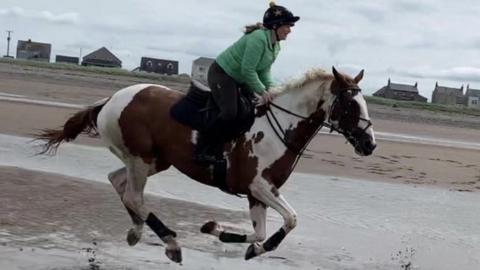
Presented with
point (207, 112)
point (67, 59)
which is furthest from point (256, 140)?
point (67, 59)

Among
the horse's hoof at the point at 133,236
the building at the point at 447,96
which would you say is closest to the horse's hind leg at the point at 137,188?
the horse's hoof at the point at 133,236

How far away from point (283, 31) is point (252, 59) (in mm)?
407

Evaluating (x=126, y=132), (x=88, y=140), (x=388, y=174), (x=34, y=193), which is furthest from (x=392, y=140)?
(x=126, y=132)

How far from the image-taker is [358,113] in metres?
7.21

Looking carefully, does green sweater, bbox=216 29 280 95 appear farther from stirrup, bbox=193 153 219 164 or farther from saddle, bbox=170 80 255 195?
stirrup, bbox=193 153 219 164

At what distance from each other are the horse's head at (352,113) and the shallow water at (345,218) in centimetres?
196

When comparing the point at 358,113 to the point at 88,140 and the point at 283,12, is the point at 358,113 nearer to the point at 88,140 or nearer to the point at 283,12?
the point at 283,12

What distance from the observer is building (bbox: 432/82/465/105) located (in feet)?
407

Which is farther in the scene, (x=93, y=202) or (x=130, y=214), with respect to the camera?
(x=93, y=202)

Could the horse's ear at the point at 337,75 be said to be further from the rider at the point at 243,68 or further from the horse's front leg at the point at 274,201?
the horse's front leg at the point at 274,201

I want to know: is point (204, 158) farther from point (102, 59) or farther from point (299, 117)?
point (102, 59)

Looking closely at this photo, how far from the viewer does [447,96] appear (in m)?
126

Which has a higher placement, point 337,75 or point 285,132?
point 337,75

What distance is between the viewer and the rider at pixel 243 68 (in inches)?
285
